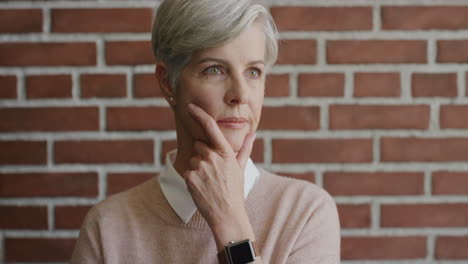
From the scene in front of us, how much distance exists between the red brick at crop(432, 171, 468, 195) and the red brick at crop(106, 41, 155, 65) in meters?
0.88

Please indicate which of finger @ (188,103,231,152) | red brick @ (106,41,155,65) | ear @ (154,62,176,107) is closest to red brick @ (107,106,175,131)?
red brick @ (106,41,155,65)

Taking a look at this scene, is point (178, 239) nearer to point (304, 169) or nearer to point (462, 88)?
point (304, 169)

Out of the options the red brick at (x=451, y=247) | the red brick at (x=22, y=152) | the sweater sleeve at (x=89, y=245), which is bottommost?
the red brick at (x=451, y=247)

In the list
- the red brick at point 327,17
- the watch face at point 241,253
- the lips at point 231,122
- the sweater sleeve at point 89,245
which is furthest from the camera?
the red brick at point 327,17

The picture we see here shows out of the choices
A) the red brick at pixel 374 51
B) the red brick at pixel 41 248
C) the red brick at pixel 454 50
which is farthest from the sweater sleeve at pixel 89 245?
the red brick at pixel 454 50

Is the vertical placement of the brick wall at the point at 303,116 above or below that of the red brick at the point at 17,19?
below

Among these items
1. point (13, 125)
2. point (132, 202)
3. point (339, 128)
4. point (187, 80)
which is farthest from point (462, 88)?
point (13, 125)

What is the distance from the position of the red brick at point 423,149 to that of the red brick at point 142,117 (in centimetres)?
62

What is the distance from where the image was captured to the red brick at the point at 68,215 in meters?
1.57

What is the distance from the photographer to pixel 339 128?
1.53 m

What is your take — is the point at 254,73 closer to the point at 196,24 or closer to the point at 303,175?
the point at 196,24

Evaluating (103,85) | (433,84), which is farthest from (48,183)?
(433,84)

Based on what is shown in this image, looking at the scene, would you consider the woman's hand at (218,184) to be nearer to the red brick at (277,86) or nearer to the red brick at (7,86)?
the red brick at (277,86)

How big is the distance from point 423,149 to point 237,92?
0.67 meters
